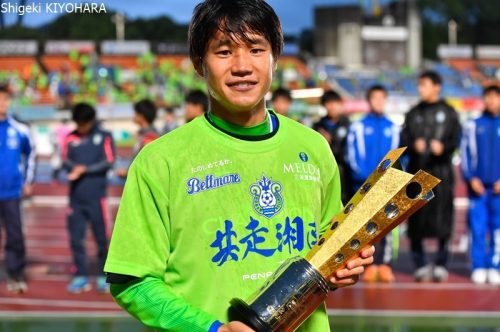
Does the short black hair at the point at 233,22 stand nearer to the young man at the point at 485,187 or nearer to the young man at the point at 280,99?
the young man at the point at 485,187

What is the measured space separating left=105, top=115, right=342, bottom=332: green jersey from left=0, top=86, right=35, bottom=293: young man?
6.55 m

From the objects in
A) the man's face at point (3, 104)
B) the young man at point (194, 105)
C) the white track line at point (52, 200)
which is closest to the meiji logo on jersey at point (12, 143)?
the man's face at point (3, 104)

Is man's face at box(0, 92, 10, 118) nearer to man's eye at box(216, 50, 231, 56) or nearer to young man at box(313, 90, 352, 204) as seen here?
young man at box(313, 90, 352, 204)

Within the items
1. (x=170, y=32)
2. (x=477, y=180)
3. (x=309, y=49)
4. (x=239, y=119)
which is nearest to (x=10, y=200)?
(x=477, y=180)

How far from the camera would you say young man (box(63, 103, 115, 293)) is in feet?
27.4

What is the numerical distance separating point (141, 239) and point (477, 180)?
701cm

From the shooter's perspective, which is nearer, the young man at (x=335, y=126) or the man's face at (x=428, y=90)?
the man's face at (x=428, y=90)

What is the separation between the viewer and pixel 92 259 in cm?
1038

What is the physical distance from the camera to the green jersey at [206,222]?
83.0 inches

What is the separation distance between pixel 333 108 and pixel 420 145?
1.24 m

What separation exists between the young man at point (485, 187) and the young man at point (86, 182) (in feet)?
11.9

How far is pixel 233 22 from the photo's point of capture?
2121 mm

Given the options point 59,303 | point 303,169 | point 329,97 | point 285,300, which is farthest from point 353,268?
point 329,97

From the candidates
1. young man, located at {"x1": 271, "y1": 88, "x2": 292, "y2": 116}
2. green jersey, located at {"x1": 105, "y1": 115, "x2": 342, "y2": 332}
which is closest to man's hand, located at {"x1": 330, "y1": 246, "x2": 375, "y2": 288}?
green jersey, located at {"x1": 105, "y1": 115, "x2": 342, "y2": 332}
